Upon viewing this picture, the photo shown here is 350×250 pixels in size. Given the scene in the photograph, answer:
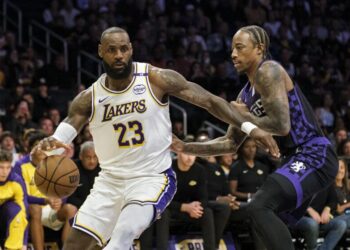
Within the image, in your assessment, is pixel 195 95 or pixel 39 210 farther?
pixel 39 210

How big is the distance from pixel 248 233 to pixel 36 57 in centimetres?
554

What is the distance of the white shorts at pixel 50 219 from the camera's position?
29.0ft

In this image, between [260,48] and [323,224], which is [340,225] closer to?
[323,224]

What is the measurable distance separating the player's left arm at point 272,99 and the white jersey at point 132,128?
688mm

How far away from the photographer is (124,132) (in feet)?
18.5

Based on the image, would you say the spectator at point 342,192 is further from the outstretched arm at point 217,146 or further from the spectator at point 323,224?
the outstretched arm at point 217,146

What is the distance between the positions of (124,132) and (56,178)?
0.76 metres

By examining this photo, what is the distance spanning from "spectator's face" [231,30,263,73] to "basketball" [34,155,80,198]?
63.2 inches

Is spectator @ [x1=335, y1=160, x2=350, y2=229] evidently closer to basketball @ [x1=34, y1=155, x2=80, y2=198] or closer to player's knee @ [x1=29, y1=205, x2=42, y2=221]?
player's knee @ [x1=29, y1=205, x2=42, y2=221]

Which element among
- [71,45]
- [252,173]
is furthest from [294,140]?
[71,45]

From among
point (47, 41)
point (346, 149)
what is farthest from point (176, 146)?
point (47, 41)

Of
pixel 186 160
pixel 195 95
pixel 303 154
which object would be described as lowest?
pixel 186 160

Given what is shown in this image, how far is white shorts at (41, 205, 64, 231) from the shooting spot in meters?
8.84

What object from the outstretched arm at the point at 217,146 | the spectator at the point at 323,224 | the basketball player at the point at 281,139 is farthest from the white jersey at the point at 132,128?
the spectator at the point at 323,224
